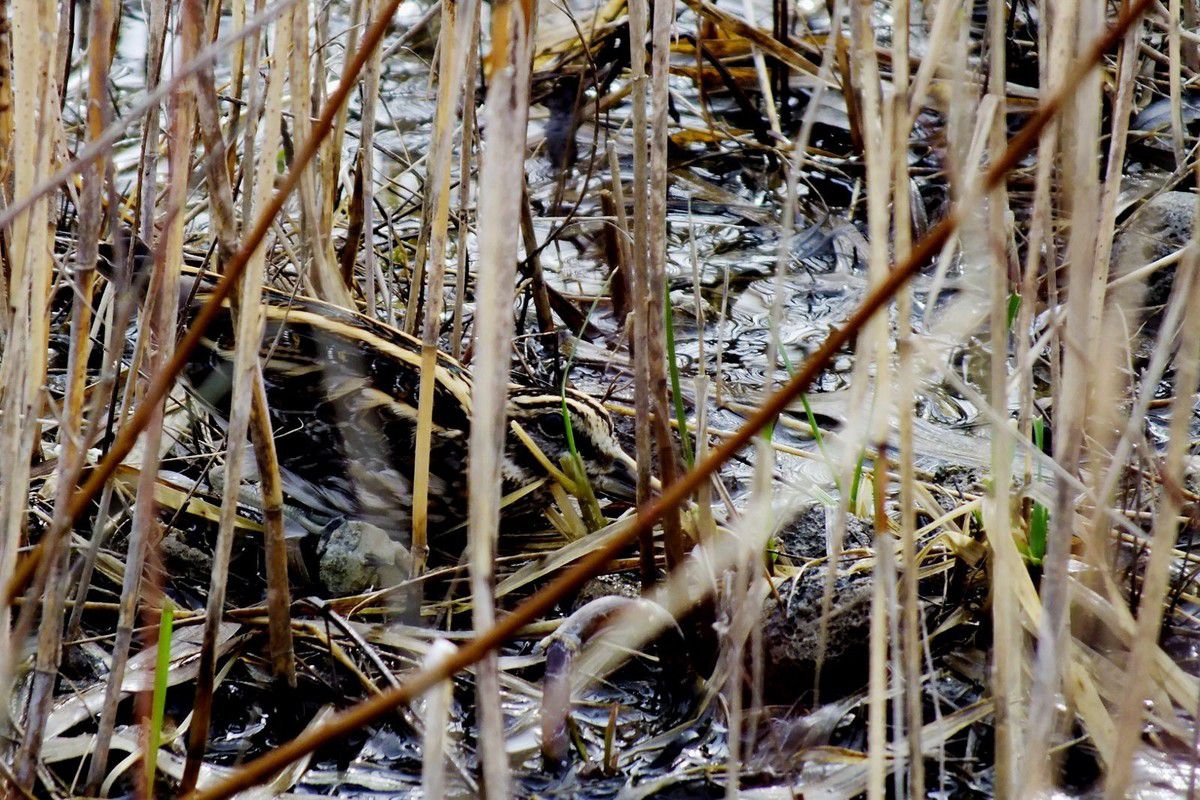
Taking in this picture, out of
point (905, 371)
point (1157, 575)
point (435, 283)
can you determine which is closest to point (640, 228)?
point (435, 283)

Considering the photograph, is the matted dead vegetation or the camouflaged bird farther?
the camouflaged bird

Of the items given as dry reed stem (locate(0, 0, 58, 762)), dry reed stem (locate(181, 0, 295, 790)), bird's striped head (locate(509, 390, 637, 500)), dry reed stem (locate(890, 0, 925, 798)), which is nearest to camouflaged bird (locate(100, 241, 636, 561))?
bird's striped head (locate(509, 390, 637, 500))

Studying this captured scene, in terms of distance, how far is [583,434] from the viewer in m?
3.34

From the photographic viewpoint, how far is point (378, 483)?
3.38 metres

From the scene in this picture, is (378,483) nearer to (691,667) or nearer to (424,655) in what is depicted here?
(424,655)

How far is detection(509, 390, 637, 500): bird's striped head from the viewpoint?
3346 millimetres

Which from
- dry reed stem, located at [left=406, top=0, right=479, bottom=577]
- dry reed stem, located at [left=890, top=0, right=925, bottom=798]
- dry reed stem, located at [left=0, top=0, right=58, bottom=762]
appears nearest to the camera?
dry reed stem, located at [left=890, top=0, right=925, bottom=798]

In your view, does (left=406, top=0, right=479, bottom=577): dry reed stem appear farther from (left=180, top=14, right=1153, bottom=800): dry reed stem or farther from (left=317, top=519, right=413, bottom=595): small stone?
(left=180, top=14, right=1153, bottom=800): dry reed stem

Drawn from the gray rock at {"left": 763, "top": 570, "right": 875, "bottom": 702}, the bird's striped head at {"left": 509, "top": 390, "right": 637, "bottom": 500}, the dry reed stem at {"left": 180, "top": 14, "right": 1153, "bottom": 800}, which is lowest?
the gray rock at {"left": 763, "top": 570, "right": 875, "bottom": 702}

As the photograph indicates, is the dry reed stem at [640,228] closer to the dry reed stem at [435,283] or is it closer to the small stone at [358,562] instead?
the dry reed stem at [435,283]

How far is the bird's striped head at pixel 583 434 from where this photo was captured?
3346mm

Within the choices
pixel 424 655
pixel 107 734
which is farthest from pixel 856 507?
pixel 107 734

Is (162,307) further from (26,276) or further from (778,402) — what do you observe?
(778,402)

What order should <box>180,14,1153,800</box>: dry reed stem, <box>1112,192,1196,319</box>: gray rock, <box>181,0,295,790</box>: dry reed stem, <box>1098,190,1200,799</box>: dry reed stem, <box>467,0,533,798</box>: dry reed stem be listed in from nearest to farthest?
1. <box>180,14,1153,800</box>: dry reed stem
2. <box>467,0,533,798</box>: dry reed stem
3. <box>1098,190,1200,799</box>: dry reed stem
4. <box>181,0,295,790</box>: dry reed stem
5. <box>1112,192,1196,319</box>: gray rock
